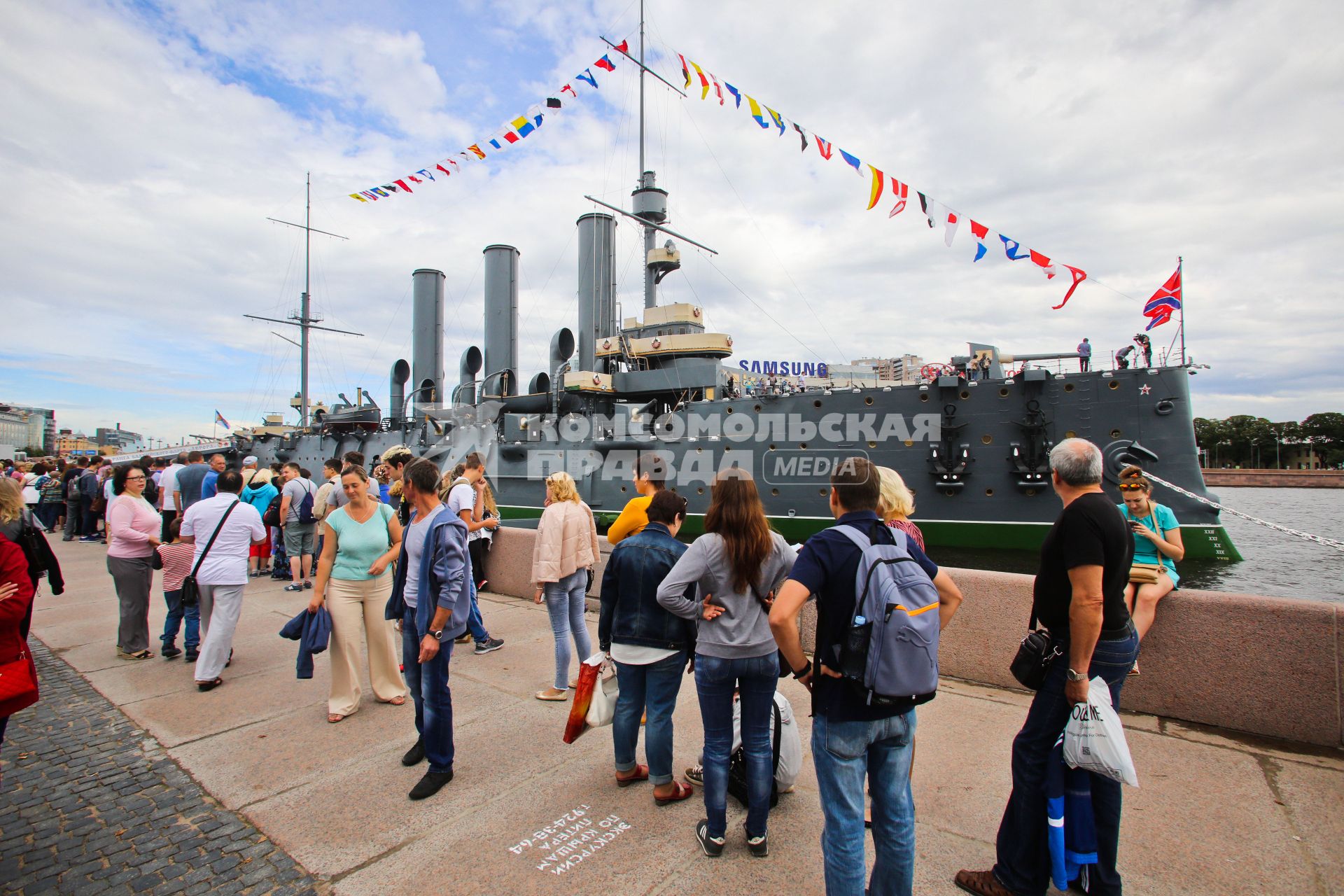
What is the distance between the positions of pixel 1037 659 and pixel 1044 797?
567mm

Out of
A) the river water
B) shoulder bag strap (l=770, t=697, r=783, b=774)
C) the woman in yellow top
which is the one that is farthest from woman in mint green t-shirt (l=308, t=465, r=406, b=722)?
the river water

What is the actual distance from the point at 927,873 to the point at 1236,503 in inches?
2000

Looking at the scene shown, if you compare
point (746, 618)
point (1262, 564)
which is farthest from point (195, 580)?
point (1262, 564)

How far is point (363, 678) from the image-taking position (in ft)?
17.8

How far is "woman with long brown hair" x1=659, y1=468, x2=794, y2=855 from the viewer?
274 cm

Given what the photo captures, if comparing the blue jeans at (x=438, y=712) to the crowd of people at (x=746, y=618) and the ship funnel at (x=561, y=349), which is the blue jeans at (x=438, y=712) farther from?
the ship funnel at (x=561, y=349)

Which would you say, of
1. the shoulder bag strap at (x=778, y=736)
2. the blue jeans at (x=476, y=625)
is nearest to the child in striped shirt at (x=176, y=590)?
the blue jeans at (x=476, y=625)

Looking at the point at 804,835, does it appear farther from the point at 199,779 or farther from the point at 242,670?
the point at 242,670

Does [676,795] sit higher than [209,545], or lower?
lower

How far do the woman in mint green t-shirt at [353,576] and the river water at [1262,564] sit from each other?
945cm

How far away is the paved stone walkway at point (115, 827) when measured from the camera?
2607 millimetres

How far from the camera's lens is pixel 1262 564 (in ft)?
57.1

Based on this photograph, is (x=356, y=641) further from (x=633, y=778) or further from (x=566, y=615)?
(x=633, y=778)

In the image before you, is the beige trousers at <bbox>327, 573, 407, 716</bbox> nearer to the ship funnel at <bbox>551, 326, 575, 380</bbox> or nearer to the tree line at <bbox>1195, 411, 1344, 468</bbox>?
the ship funnel at <bbox>551, 326, 575, 380</bbox>
